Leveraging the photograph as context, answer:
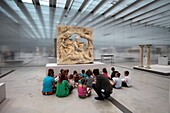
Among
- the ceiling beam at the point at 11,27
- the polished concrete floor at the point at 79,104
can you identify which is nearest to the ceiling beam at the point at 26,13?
the ceiling beam at the point at 11,27

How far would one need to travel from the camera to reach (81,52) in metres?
7.69

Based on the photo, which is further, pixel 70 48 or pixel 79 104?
pixel 70 48

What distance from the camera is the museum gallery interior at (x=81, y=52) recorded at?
10.9ft

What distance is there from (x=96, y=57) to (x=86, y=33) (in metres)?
5.66

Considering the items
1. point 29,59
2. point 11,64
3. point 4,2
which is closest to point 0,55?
point 11,64

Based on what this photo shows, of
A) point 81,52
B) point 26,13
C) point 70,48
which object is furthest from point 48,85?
point 26,13

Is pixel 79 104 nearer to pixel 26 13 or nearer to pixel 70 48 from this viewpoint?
pixel 70 48

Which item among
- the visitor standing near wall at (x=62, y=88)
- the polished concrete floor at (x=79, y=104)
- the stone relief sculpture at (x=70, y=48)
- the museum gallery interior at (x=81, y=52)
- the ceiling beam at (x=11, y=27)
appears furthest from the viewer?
the ceiling beam at (x=11, y=27)

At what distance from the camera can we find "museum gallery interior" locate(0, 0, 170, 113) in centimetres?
331

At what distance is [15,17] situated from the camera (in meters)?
10.3

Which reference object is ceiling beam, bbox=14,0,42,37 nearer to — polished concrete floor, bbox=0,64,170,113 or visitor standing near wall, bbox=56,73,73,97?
polished concrete floor, bbox=0,64,170,113

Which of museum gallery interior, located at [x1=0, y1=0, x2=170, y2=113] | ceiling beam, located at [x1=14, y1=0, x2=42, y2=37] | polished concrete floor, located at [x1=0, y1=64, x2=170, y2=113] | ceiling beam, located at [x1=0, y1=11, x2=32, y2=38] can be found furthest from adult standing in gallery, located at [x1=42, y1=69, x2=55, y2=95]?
ceiling beam, located at [x1=0, y1=11, x2=32, y2=38]

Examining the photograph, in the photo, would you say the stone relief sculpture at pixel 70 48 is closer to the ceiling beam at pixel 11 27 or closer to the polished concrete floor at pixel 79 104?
the polished concrete floor at pixel 79 104

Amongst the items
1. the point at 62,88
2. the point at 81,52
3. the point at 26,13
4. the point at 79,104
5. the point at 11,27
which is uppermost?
the point at 26,13
